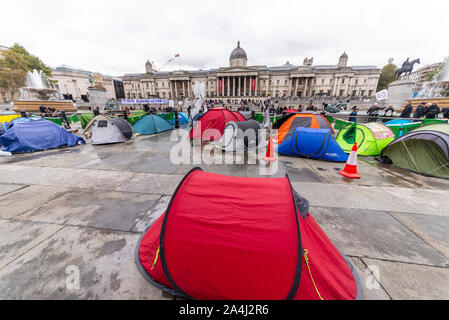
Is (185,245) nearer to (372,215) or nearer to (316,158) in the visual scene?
(372,215)

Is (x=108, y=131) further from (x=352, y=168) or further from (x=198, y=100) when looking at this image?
(x=352, y=168)

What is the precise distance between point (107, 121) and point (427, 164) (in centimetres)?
1282

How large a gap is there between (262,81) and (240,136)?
6704 centimetres

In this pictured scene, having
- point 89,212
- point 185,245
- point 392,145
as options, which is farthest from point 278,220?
point 392,145

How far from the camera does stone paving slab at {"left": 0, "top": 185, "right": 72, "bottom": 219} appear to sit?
3.25 meters

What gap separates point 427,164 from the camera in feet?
16.8

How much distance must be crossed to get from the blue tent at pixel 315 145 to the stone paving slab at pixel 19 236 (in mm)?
6790

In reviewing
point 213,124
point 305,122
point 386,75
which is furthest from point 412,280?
point 386,75

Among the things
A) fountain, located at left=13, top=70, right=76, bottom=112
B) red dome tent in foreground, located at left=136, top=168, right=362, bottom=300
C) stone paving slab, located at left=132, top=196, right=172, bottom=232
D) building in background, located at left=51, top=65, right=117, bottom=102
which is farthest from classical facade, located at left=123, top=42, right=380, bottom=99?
red dome tent in foreground, located at left=136, top=168, right=362, bottom=300

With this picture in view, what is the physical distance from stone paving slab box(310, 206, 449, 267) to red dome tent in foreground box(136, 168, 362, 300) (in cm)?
64

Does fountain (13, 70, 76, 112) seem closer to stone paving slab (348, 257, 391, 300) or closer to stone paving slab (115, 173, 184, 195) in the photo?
stone paving slab (115, 173, 184, 195)

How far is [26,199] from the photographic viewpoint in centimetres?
367

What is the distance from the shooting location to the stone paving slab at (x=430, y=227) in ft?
8.43

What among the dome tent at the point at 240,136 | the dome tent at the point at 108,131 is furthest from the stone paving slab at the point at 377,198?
the dome tent at the point at 108,131
